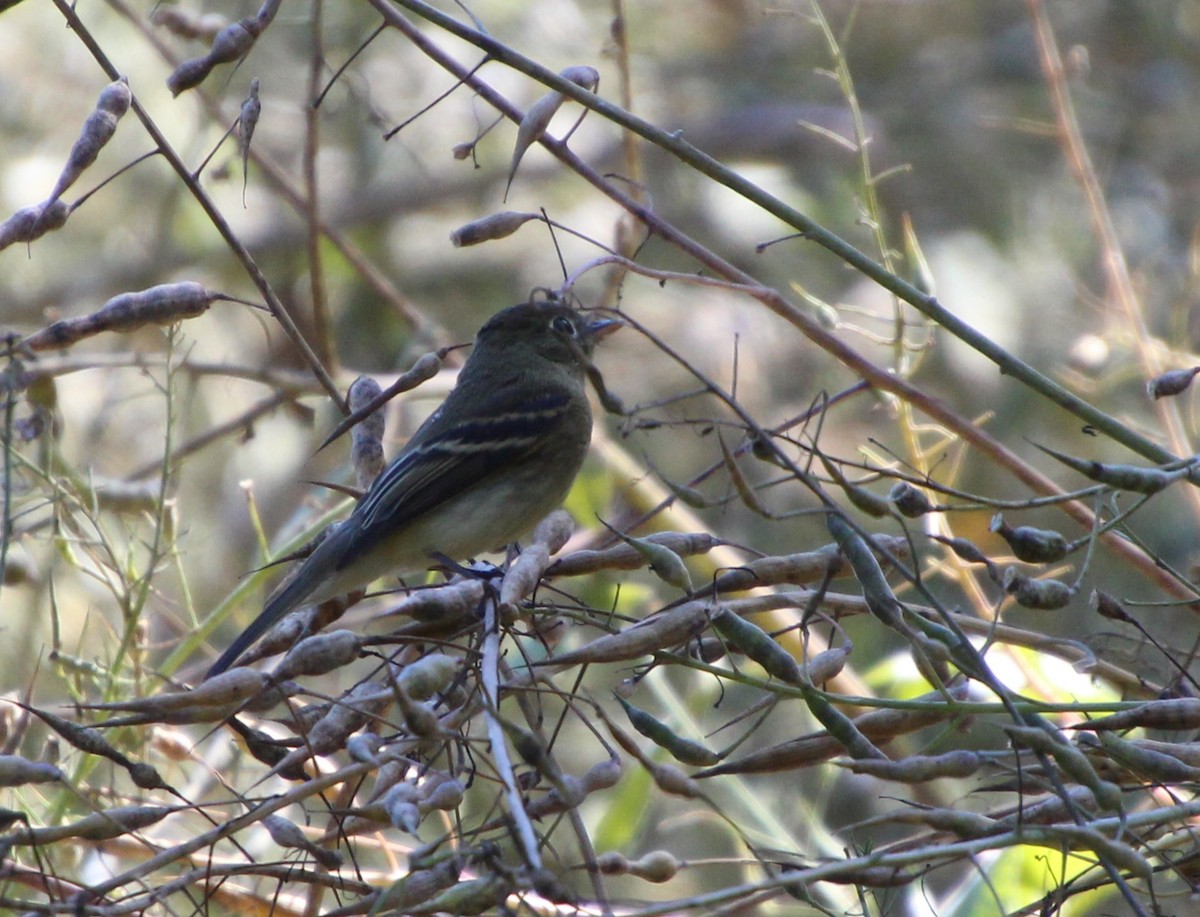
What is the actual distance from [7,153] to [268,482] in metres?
2.35

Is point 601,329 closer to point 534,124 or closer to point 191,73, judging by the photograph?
point 534,124

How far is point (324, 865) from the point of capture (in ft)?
6.56

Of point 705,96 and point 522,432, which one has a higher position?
point 705,96

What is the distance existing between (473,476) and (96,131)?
6.74ft

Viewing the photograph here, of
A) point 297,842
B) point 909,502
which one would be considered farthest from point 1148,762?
point 297,842

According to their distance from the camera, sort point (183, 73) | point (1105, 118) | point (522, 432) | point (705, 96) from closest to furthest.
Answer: point (183, 73) < point (522, 432) < point (1105, 118) < point (705, 96)

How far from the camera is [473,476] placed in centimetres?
427

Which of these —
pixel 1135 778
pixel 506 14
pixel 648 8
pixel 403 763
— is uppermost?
pixel 648 8

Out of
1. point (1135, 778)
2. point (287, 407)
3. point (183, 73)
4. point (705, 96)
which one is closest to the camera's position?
point (1135, 778)

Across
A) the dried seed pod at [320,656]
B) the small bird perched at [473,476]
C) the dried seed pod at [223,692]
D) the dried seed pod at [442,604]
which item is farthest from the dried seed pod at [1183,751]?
the small bird perched at [473,476]

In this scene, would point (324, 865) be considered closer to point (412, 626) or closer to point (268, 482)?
point (412, 626)

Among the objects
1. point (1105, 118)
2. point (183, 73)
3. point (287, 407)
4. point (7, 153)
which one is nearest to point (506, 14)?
point (7, 153)

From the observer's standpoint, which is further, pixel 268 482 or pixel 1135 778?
pixel 268 482

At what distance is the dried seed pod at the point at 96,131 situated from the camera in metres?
2.34
